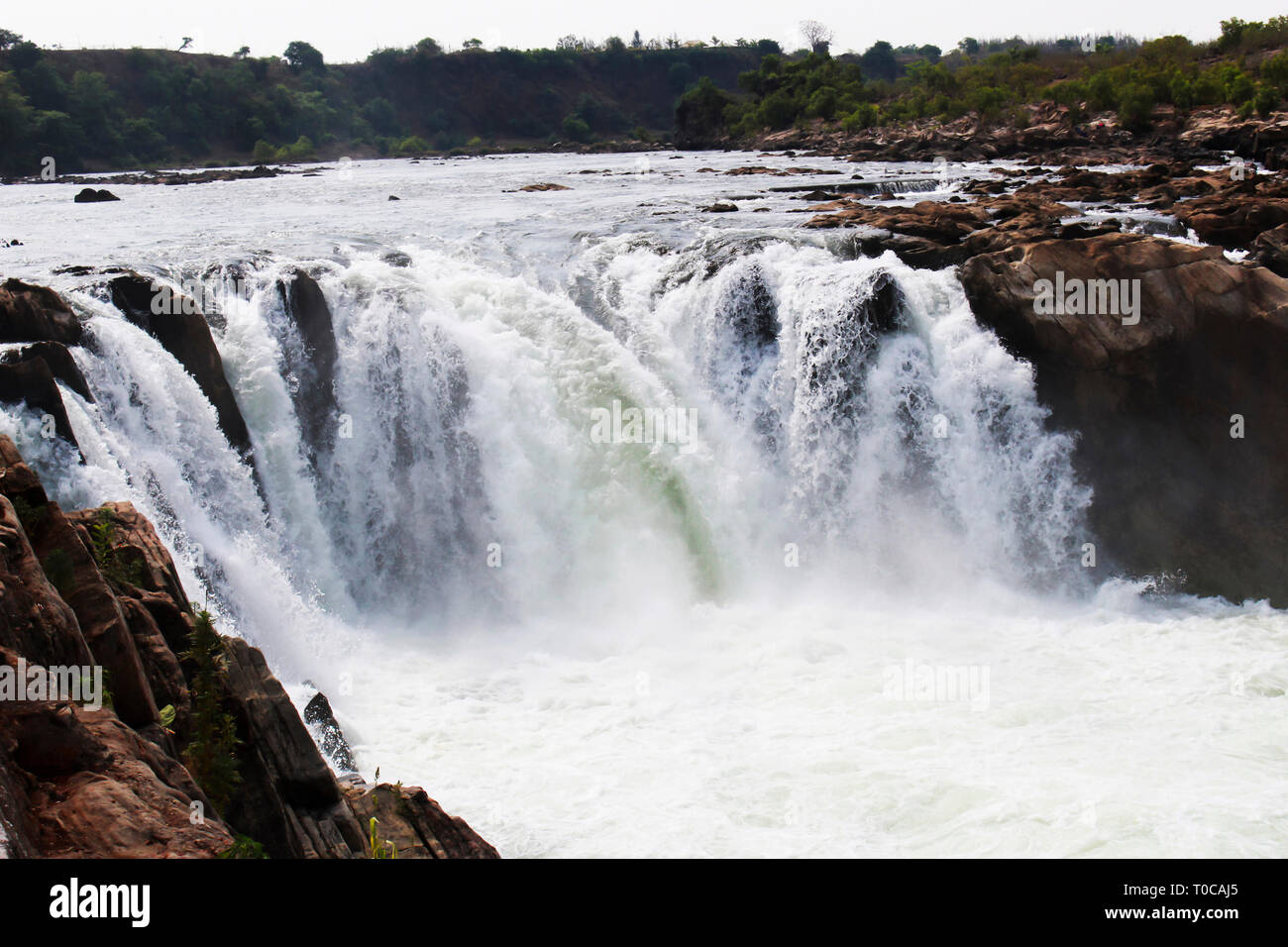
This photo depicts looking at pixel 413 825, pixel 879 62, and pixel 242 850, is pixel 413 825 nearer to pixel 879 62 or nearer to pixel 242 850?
pixel 242 850

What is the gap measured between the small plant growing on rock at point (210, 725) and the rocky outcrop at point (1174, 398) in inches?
468

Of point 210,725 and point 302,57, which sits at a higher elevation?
point 302,57

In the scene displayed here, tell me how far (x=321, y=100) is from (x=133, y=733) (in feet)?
335

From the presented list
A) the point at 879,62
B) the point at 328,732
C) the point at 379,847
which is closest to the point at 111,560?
the point at 379,847

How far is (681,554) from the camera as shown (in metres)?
14.7

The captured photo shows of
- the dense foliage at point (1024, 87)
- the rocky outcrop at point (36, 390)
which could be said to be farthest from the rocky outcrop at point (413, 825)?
the dense foliage at point (1024, 87)

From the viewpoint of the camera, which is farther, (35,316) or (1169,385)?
(1169,385)

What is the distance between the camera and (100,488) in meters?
10.5

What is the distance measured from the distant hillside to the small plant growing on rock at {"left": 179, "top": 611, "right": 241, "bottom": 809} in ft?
201

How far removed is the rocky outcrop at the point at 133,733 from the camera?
5.30 m

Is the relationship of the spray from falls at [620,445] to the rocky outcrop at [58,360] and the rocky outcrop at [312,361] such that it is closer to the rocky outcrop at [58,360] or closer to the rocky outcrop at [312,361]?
the rocky outcrop at [312,361]

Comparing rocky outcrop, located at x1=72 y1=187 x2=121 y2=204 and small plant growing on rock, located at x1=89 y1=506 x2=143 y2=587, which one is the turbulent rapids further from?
rocky outcrop, located at x1=72 y1=187 x2=121 y2=204
